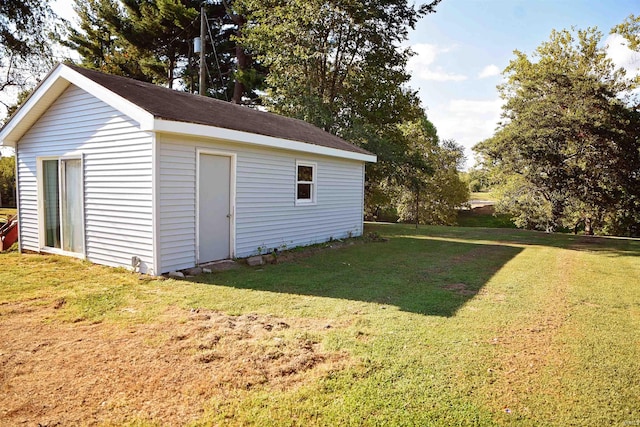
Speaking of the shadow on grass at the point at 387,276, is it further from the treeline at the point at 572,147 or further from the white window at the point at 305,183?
the treeline at the point at 572,147

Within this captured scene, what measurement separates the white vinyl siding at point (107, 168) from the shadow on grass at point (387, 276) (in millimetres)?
1537

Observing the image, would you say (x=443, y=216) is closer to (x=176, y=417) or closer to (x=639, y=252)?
(x=639, y=252)

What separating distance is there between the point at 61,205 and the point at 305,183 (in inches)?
214

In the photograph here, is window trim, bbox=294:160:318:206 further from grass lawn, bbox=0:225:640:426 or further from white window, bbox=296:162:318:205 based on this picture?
grass lawn, bbox=0:225:640:426

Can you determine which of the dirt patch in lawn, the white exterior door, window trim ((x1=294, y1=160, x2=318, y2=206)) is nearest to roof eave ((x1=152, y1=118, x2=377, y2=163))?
window trim ((x1=294, y1=160, x2=318, y2=206))

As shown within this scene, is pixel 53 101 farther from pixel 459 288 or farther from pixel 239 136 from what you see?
pixel 459 288

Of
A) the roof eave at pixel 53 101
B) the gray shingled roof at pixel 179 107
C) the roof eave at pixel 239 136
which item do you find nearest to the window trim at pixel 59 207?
the roof eave at pixel 53 101

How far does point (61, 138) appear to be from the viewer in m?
7.72

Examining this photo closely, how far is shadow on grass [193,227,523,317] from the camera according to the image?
547cm

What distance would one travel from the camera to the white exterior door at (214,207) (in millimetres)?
7078

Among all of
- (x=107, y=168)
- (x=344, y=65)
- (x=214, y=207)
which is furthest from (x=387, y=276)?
(x=344, y=65)

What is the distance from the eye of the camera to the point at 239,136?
737 cm

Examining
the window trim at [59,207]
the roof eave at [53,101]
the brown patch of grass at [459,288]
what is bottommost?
the brown patch of grass at [459,288]

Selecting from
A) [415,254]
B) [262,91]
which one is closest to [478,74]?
[262,91]
